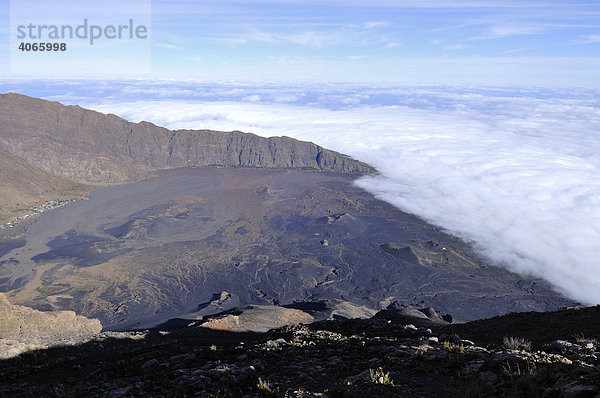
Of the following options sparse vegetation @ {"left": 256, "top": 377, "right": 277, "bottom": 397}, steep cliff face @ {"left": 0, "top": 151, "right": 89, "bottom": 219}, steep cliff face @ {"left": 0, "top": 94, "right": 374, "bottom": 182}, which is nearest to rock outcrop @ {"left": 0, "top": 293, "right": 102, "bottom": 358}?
sparse vegetation @ {"left": 256, "top": 377, "right": 277, "bottom": 397}

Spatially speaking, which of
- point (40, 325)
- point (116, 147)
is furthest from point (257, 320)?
point (116, 147)

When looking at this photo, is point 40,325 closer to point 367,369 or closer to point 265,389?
point 265,389

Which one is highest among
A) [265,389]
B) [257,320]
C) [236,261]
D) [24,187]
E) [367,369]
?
[265,389]

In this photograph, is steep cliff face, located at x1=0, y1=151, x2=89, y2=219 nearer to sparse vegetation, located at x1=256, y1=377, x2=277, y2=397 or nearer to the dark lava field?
the dark lava field

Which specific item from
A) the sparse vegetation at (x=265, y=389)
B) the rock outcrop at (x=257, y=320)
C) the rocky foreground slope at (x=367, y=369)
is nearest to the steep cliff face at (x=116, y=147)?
the rock outcrop at (x=257, y=320)

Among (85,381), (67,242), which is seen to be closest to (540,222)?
(85,381)
